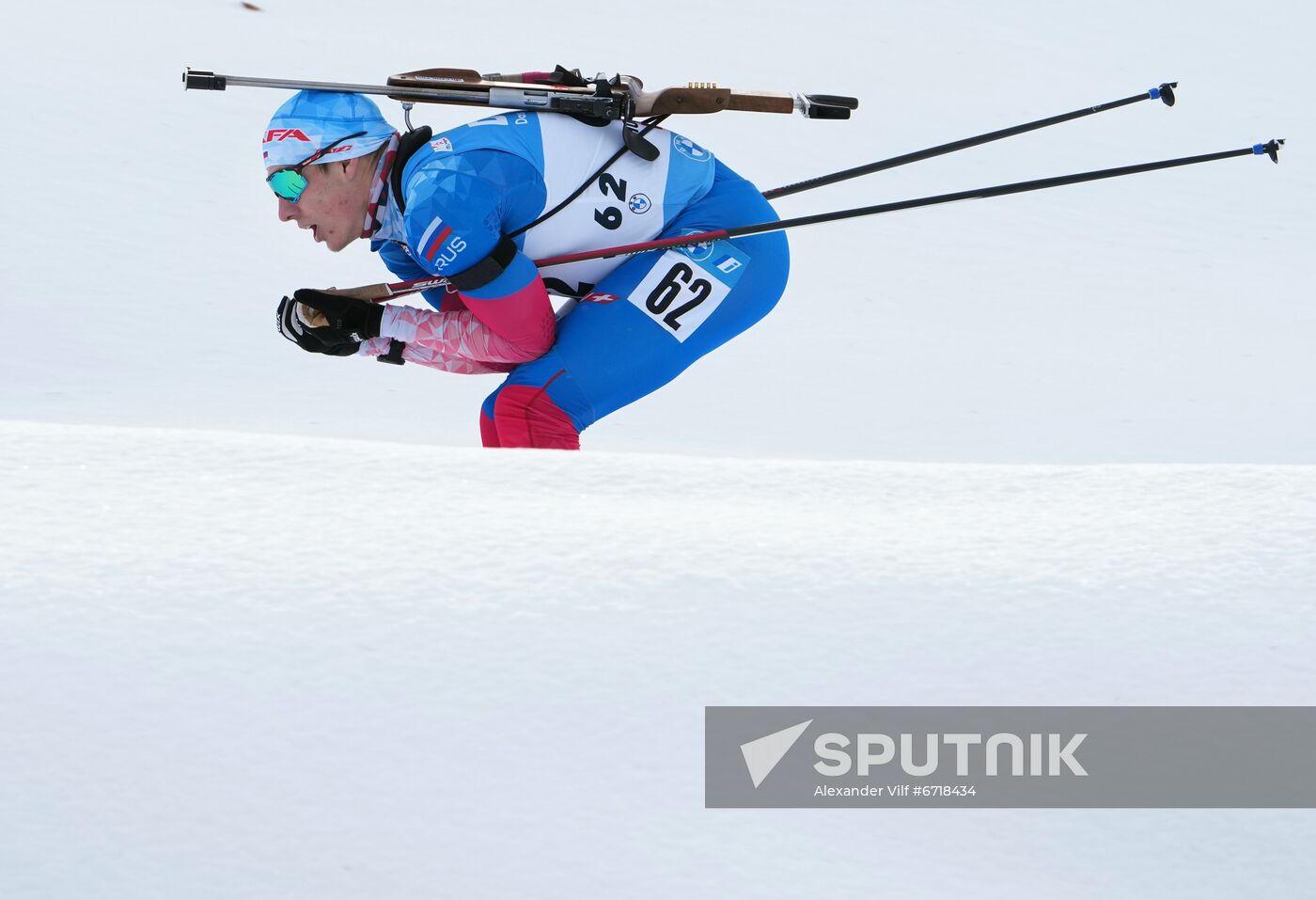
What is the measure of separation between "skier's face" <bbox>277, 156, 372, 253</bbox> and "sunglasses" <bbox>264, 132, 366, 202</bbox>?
0.05 ft

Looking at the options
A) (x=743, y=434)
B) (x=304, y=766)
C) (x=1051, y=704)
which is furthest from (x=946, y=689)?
(x=743, y=434)

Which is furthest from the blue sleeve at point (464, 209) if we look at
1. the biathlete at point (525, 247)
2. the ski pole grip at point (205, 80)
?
the ski pole grip at point (205, 80)

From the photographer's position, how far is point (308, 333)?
2.90 meters

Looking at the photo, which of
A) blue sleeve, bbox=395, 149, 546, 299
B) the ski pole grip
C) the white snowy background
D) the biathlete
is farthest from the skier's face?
the white snowy background

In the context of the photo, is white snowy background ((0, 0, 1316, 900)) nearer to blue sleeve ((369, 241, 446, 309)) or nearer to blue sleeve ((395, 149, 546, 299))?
blue sleeve ((395, 149, 546, 299))

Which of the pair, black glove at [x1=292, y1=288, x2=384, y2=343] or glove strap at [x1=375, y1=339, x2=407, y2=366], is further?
glove strap at [x1=375, y1=339, x2=407, y2=366]

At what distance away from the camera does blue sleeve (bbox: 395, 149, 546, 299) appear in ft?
8.34

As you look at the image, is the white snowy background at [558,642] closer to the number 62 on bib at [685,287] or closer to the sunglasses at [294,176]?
the number 62 on bib at [685,287]

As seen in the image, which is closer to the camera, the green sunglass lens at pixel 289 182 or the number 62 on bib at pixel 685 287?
the green sunglass lens at pixel 289 182

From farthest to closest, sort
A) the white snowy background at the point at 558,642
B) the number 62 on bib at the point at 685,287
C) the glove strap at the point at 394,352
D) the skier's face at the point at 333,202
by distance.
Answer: the glove strap at the point at 394,352
the number 62 on bib at the point at 685,287
the skier's face at the point at 333,202
the white snowy background at the point at 558,642

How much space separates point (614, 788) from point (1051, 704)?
56cm

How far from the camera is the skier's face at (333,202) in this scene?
2.67 m

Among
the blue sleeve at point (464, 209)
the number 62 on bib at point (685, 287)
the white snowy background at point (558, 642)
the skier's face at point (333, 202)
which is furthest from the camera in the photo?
the number 62 on bib at point (685, 287)

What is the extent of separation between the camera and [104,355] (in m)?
5.01
